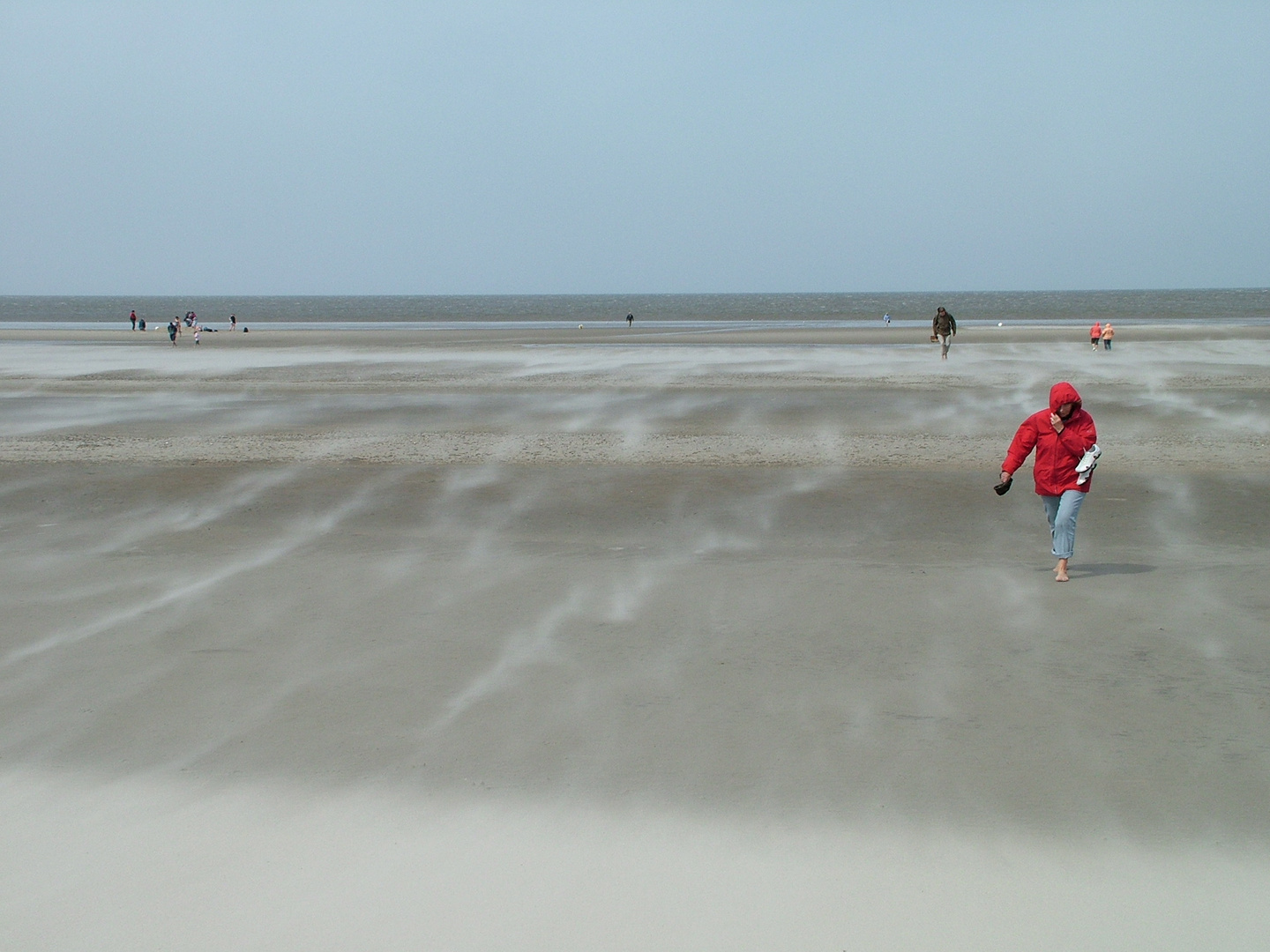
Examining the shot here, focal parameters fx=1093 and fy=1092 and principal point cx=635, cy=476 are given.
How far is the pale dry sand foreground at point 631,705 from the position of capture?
4.62m

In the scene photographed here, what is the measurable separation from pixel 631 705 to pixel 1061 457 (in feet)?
14.7

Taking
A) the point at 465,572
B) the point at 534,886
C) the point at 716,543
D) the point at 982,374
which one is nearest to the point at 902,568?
the point at 716,543

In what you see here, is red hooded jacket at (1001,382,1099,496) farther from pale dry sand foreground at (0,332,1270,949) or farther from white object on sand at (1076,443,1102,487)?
pale dry sand foreground at (0,332,1270,949)

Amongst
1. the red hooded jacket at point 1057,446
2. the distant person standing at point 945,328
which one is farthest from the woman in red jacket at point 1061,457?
the distant person standing at point 945,328

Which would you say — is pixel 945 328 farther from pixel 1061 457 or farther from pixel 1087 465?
pixel 1087 465

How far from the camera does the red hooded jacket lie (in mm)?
8852

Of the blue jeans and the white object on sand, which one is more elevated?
the white object on sand

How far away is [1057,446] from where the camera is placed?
8.91 meters

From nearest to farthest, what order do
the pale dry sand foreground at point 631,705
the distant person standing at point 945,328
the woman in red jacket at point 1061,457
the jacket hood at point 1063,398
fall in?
the pale dry sand foreground at point 631,705 < the jacket hood at point 1063,398 < the woman in red jacket at point 1061,457 < the distant person standing at point 945,328

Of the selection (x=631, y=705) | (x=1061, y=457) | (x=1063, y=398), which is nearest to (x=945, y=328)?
(x=1061, y=457)

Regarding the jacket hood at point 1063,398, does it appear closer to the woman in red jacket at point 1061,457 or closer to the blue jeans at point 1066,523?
the woman in red jacket at point 1061,457

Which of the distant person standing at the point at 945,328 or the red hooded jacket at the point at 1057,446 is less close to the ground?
the distant person standing at the point at 945,328

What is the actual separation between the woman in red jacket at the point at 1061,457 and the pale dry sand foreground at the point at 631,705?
49cm

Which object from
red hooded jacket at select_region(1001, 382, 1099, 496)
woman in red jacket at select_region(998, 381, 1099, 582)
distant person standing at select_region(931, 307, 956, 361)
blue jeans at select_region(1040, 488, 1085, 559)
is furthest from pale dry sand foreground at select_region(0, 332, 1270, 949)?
distant person standing at select_region(931, 307, 956, 361)
